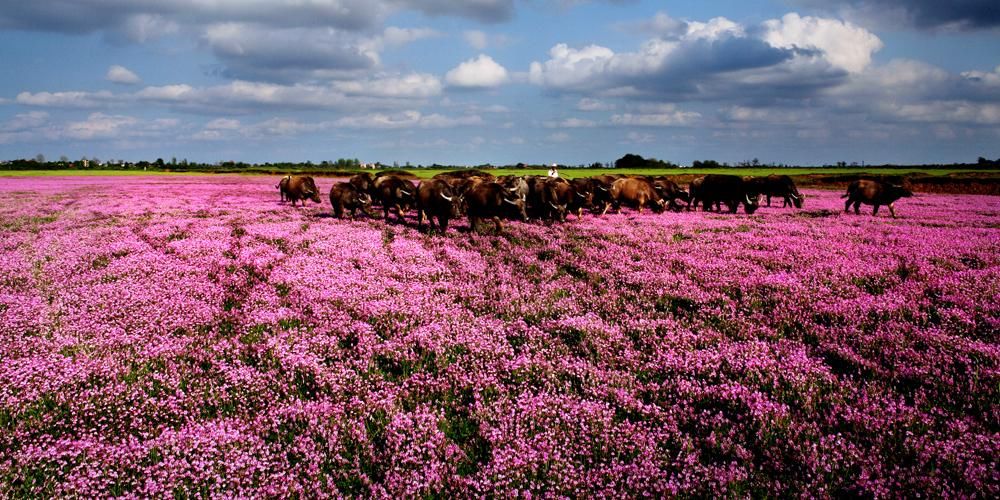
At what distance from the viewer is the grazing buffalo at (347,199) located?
2242 centimetres

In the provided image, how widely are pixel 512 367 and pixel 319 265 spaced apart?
7211 mm

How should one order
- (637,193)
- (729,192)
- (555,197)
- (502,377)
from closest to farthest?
1. (502,377)
2. (555,197)
3. (637,193)
4. (729,192)

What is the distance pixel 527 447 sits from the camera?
4547 millimetres

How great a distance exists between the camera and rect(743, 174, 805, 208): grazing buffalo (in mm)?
28975

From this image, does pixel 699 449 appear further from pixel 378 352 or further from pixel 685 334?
pixel 378 352

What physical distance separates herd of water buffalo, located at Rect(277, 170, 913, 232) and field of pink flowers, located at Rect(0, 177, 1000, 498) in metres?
6.37

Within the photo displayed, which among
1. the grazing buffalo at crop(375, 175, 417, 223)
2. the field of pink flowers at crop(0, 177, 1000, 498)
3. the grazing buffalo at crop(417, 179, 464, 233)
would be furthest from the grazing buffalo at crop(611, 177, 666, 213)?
the field of pink flowers at crop(0, 177, 1000, 498)

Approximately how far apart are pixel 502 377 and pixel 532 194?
58.1ft

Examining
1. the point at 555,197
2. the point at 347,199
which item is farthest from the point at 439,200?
the point at 347,199

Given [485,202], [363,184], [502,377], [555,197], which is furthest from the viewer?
[363,184]

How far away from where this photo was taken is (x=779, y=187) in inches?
1201

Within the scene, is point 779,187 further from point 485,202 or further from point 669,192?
point 485,202

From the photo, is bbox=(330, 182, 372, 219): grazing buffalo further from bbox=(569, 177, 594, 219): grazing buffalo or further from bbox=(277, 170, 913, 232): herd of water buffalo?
bbox=(569, 177, 594, 219): grazing buffalo

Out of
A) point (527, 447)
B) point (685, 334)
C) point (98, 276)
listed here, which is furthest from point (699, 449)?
point (98, 276)
